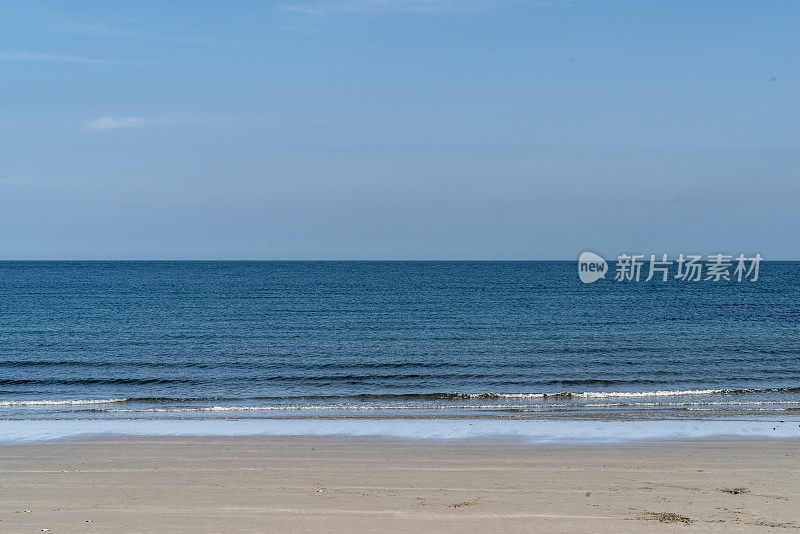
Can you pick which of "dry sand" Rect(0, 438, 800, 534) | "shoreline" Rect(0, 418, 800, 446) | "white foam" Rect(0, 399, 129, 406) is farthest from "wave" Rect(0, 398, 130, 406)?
"dry sand" Rect(0, 438, 800, 534)

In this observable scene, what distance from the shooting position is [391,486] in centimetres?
1127

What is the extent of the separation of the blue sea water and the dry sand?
196cm

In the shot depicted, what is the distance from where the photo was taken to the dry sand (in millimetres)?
9578

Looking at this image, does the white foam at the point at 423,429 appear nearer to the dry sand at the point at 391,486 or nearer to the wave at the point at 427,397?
the dry sand at the point at 391,486

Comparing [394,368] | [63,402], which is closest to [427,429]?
[394,368]

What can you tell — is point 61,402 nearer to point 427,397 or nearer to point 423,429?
point 427,397

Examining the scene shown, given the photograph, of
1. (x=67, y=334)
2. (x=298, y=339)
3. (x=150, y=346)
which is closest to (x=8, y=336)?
(x=67, y=334)

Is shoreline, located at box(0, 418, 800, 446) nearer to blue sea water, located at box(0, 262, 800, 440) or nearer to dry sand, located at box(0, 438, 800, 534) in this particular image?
blue sea water, located at box(0, 262, 800, 440)

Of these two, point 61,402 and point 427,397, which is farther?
point 427,397

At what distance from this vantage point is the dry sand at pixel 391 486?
31.4ft

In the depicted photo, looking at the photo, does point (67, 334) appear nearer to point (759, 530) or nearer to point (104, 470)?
point (104, 470)

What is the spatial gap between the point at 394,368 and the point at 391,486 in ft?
45.2

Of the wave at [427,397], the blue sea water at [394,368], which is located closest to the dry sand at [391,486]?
the blue sea water at [394,368]

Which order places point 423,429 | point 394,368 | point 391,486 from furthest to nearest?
point 394,368 → point 423,429 → point 391,486
